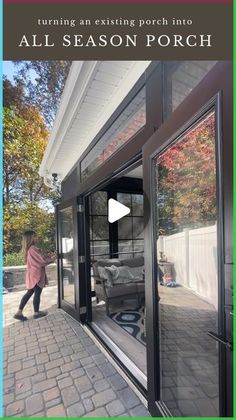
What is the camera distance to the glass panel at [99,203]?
5453 millimetres

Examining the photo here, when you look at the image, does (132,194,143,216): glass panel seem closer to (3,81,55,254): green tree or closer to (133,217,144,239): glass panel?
(133,217,144,239): glass panel

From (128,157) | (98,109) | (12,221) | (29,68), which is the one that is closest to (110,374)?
(128,157)

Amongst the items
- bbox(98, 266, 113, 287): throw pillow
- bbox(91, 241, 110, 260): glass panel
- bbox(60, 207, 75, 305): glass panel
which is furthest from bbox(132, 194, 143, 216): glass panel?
bbox(98, 266, 113, 287): throw pillow

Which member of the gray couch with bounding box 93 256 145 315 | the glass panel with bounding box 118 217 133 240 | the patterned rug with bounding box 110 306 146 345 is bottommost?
the patterned rug with bounding box 110 306 146 345

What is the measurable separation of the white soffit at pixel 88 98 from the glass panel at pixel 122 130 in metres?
0.14

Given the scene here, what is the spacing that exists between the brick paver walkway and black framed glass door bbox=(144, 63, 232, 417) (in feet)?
1.62

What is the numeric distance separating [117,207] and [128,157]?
3068 millimetres

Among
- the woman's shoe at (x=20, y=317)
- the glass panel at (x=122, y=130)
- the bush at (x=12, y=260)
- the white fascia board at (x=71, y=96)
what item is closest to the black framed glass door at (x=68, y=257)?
the woman's shoe at (x=20, y=317)

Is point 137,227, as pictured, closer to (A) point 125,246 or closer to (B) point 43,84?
(A) point 125,246

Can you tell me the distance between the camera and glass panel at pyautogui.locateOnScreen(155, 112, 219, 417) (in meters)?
1.18

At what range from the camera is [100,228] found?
5.56 metres

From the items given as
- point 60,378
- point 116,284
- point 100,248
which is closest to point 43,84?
point 100,248

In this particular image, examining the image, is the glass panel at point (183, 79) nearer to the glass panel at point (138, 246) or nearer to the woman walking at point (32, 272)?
the woman walking at point (32, 272)

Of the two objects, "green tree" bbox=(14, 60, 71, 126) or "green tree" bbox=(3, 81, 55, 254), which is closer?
"green tree" bbox=(14, 60, 71, 126)
